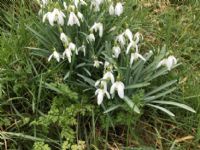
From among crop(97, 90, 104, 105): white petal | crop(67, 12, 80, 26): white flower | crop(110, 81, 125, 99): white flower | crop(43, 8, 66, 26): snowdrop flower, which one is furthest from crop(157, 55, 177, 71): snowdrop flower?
crop(43, 8, 66, 26): snowdrop flower

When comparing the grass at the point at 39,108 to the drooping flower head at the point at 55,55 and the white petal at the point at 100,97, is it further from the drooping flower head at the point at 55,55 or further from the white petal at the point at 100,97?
the white petal at the point at 100,97

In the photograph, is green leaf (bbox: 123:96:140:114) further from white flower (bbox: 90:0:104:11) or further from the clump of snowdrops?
white flower (bbox: 90:0:104:11)

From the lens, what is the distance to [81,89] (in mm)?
3092

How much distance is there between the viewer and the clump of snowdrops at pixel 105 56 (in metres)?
2.88

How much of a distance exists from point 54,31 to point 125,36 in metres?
0.52

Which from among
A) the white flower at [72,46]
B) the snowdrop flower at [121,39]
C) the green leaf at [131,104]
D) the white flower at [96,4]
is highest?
the white flower at [96,4]

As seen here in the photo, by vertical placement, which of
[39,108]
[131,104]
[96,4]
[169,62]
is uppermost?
[96,4]

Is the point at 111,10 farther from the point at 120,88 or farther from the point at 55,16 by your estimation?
the point at 120,88

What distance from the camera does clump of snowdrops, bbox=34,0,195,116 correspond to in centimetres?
288

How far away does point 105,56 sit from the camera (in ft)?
9.71

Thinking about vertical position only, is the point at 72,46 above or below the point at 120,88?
above

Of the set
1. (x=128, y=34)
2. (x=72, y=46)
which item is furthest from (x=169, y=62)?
(x=72, y=46)

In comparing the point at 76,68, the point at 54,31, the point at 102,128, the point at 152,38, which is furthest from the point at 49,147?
the point at 152,38

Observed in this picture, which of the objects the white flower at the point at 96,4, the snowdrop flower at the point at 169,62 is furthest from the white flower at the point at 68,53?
the snowdrop flower at the point at 169,62
